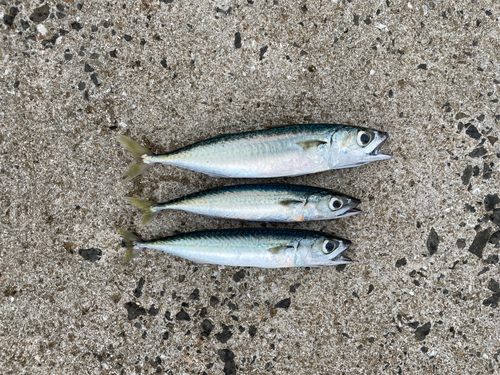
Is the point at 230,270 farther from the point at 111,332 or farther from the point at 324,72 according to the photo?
the point at 324,72

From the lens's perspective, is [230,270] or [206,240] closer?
[206,240]

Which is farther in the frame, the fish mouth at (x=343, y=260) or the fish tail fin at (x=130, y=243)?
the fish tail fin at (x=130, y=243)

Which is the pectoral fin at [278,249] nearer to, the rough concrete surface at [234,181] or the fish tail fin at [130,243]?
the rough concrete surface at [234,181]

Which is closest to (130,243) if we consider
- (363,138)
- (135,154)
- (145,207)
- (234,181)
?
(145,207)

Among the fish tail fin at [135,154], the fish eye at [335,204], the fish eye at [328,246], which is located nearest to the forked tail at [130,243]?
the fish tail fin at [135,154]

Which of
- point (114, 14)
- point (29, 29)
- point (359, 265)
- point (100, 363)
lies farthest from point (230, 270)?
point (29, 29)
